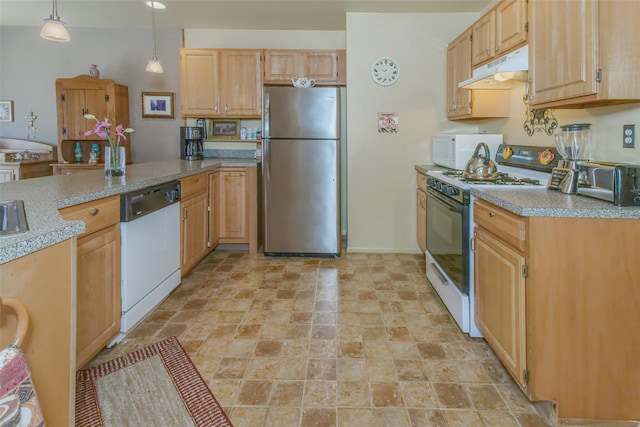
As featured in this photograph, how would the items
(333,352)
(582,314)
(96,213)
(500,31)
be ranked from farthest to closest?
(500,31) → (333,352) → (96,213) → (582,314)

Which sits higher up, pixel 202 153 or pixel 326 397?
pixel 202 153

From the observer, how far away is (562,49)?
189 cm

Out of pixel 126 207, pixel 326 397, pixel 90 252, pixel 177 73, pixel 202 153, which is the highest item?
pixel 177 73

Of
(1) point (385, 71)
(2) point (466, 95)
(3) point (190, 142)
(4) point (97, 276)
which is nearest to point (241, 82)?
(3) point (190, 142)

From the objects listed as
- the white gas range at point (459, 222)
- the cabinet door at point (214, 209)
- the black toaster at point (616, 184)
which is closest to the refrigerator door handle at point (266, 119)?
the cabinet door at point (214, 209)

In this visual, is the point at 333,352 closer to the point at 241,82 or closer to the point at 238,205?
the point at 238,205

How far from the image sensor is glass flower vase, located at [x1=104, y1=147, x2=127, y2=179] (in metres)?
2.61

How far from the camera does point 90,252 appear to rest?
1910 millimetres

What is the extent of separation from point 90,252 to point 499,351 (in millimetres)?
1994

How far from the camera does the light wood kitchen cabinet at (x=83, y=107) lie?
479cm

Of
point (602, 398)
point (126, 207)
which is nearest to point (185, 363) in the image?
point (126, 207)

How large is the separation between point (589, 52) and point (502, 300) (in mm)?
1132

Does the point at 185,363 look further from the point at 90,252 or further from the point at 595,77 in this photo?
the point at 595,77

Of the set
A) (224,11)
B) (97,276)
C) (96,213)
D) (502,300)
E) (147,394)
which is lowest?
(147,394)
